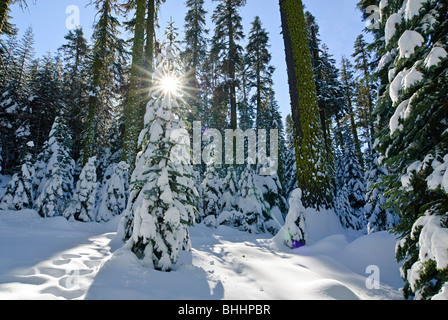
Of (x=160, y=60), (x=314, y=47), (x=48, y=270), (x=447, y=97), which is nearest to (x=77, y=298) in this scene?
(x=48, y=270)

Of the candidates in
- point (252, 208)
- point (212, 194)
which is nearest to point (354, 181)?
point (252, 208)

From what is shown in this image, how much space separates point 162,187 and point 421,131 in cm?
357

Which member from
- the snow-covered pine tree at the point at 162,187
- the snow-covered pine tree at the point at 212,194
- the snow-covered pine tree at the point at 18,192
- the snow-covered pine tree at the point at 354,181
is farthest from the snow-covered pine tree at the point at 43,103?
the snow-covered pine tree at the point at 354,181

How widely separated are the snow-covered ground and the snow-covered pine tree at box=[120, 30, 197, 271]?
0.30 m

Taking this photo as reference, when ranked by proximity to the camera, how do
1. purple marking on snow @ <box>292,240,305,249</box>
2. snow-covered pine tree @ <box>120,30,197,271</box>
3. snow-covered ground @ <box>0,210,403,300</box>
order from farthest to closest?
purple marking on snow @ <box>292,240,305,249</box>
snow-covered pine tree @ <box>120,30,197,271</box>
snow-covered ground @ <box>0,210,403,300</box>

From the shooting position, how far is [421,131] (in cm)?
261

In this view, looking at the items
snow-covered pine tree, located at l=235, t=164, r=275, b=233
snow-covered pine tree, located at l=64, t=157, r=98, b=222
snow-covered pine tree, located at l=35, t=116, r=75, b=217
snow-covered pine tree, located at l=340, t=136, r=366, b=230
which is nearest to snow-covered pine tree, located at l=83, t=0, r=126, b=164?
snow-covered pine tree, located at l=35, t=116, r=75, b=217

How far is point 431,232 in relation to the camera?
6.77 ft

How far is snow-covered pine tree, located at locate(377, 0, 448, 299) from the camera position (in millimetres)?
2193

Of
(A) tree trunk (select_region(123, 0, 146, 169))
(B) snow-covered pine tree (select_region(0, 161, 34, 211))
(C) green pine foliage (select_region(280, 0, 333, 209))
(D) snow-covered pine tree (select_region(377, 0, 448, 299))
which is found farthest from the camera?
(B) snow-covered pine tree (select_region(0, 161, 34, 211))

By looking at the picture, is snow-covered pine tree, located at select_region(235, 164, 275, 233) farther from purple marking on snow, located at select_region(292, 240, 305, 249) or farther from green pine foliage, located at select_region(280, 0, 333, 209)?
purple marking on snow, located at select_region(292, 240, 305, 249)

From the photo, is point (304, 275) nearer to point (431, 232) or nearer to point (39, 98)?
point (431, 232)

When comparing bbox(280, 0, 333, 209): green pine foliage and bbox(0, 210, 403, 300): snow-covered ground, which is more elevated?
bbox(280, 0, 333, 209): green pine foliage

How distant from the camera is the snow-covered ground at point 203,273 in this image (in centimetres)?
260
